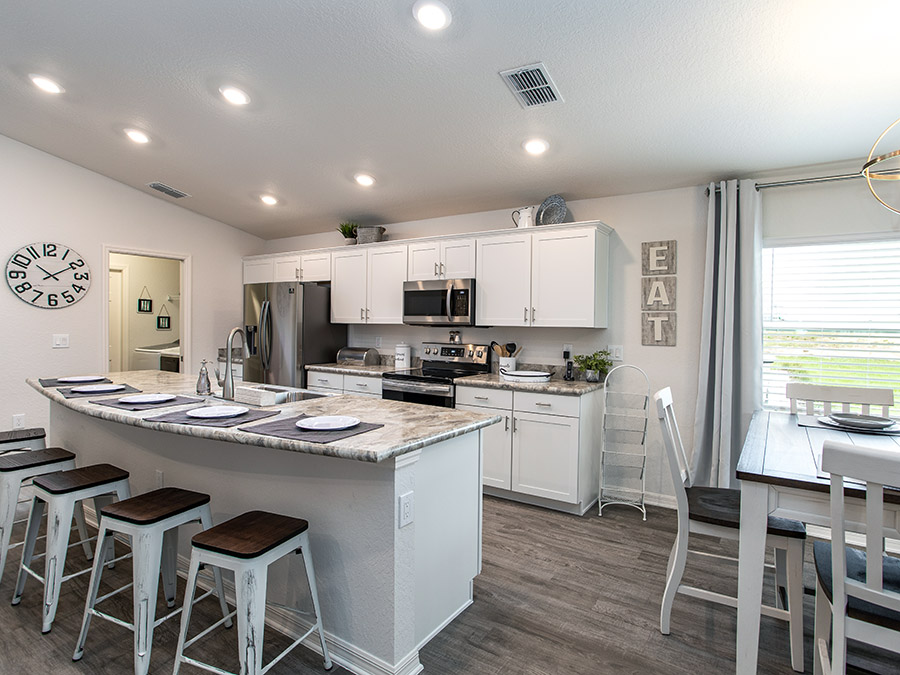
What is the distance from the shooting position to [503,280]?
3973 mm

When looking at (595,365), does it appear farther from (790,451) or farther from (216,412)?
(216,412)

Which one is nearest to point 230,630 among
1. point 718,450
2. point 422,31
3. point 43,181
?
point 422,31

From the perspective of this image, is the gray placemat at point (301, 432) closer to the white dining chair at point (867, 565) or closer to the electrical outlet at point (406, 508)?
the electrical outlet at point (406, 508)

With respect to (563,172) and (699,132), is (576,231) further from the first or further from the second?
(699,132)

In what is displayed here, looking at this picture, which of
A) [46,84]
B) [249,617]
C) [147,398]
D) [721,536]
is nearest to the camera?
[249,617]

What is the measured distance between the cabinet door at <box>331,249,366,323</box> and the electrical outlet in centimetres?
323

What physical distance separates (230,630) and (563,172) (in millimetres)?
3334

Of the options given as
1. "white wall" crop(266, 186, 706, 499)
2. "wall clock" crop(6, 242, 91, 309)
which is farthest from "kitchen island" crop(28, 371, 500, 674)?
"wall clock" crop(6, 242, 91, 309)

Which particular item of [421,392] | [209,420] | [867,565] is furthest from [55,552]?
[867,565]

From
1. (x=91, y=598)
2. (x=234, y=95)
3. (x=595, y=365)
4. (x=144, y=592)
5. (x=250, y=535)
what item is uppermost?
(x=234, y=95)

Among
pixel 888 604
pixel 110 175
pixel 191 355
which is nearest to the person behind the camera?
pixel 888 604

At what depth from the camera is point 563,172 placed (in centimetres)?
353

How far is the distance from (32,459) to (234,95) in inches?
92.0

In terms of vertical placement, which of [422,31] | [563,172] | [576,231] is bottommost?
[576,231]
